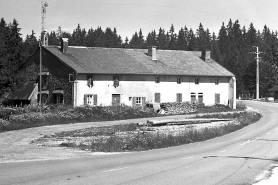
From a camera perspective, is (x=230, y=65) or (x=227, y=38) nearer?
(x=230, y=65)

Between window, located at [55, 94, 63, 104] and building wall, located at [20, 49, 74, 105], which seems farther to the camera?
window, located at [55, 94, 63, 104]

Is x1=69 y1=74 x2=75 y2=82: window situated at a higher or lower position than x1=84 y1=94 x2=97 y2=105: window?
higher

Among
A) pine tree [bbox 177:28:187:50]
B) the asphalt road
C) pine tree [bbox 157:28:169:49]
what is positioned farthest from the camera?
pine tree [bbox 157:28:169:49]

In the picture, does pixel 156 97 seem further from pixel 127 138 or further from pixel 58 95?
pixel 127 138

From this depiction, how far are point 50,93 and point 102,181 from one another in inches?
1671

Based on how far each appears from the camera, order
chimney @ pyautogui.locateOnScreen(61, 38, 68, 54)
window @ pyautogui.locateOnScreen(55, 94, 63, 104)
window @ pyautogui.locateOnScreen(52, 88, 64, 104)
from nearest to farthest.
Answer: window @ pyautogui.locateOnScreen(52, 88, 64, 104) → window @ pyautogui.locateOnScreen(55, 94, 63, 104) → chimney @ pyautogui.locateOnScreen(61, 38, 68, 54)

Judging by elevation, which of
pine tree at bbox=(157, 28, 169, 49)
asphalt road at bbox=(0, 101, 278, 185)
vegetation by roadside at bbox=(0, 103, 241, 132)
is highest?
pine tree at bbox=(157, 28, 169, 49)

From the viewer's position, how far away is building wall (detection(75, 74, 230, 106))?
166 ft

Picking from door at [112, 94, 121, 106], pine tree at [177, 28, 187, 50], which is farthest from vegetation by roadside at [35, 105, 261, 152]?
pine tree at [177, 28, 187, 50]

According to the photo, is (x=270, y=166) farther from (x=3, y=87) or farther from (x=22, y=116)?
(x=3, y=87)

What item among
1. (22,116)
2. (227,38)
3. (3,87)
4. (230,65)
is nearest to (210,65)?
(3,87)

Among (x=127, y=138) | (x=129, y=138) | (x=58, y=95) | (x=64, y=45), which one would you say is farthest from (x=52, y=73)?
(x=129, y=138)

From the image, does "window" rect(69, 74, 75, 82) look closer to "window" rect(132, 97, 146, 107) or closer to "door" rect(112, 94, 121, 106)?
"door" rect(112, 94, 121, 106)

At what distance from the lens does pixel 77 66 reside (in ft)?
166
